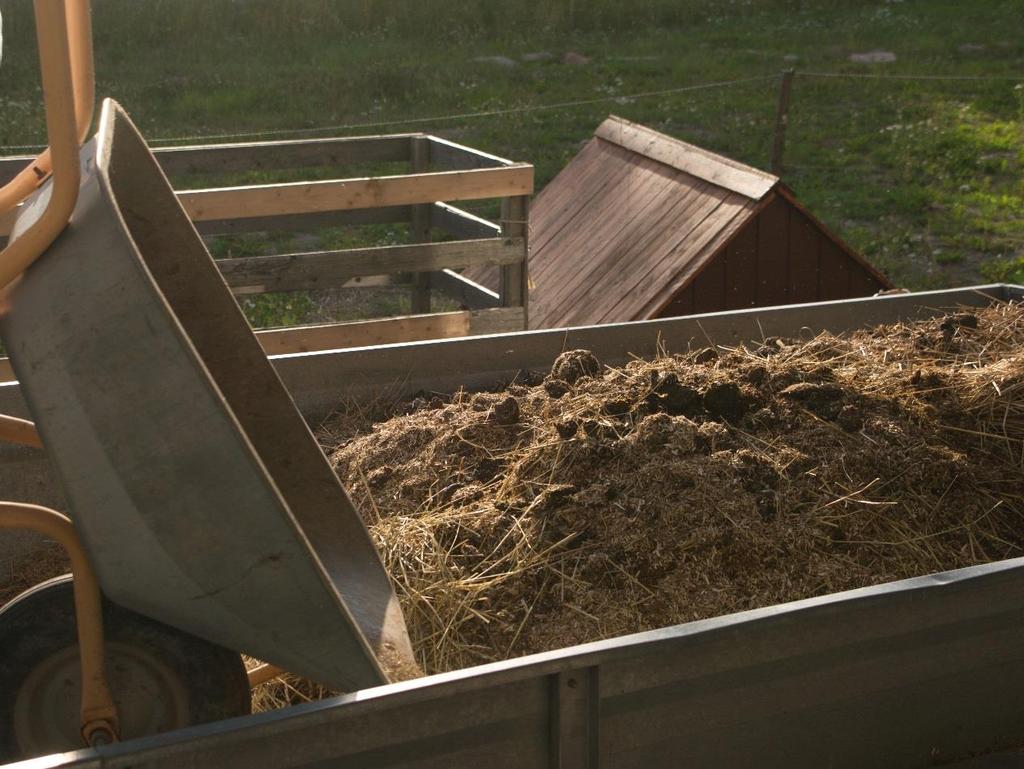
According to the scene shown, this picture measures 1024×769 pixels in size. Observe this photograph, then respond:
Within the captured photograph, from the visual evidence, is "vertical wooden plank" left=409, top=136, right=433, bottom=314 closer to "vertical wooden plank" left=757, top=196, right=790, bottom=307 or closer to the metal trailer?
"vertical wooden plank" left=757, top=196, right=790, bottom=307

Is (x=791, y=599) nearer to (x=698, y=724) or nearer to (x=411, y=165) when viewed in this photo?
(x=698, y=724)

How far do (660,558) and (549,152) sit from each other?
959 centimetres

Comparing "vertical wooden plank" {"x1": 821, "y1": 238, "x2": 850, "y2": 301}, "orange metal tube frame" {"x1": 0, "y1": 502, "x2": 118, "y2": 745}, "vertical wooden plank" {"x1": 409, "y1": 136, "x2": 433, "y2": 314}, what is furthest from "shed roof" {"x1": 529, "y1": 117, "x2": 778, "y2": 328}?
"orange metal tube frame" {"x1": 0, "y1": 502, "x2": 118, "y2": 745}

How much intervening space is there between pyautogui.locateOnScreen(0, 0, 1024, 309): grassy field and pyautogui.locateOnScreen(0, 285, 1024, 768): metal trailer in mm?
6561

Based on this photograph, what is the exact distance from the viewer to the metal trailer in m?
2.23

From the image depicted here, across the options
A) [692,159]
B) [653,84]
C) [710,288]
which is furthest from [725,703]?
[653,84]

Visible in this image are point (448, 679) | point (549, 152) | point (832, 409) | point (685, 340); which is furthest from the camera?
point (549, 152)

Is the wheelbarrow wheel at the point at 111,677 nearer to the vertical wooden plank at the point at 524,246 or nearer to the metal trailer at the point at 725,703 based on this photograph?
the metal trailer at the point at 725,703

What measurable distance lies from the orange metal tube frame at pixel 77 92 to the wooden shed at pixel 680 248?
3.73 metres

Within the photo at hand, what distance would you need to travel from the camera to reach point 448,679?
229 centimetres

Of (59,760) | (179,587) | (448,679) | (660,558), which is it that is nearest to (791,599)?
(660,558)

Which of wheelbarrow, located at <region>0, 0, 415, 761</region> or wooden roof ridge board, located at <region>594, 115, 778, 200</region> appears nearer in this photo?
wheelbarrow, located at <region>0, 0, 415, 761</region>

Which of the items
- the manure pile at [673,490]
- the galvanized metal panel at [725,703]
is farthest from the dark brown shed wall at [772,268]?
the galvanized metal panel at [725,703]

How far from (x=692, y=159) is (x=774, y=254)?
85 centimetres
